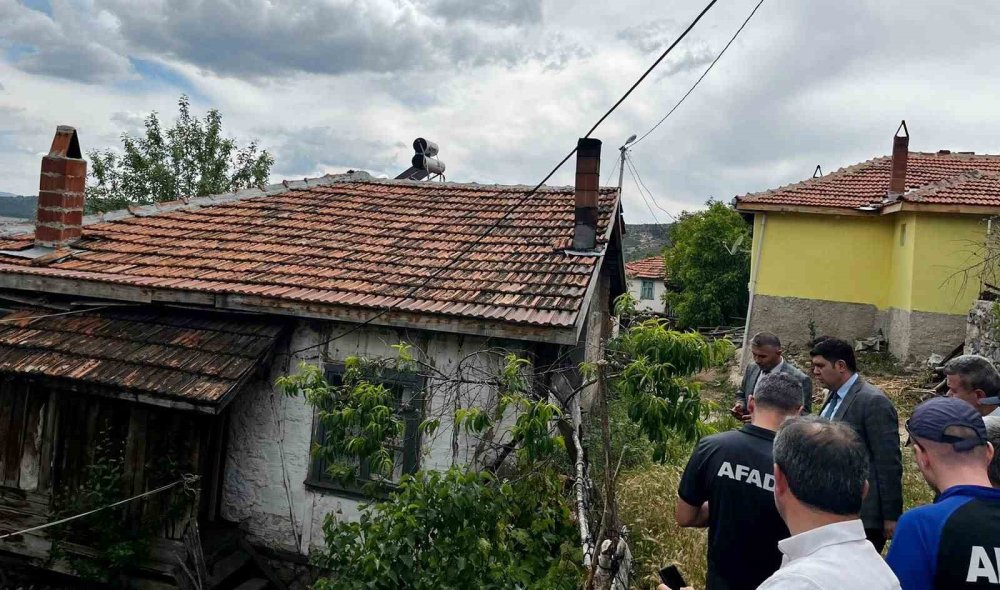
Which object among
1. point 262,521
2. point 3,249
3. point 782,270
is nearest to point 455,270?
point 262,521

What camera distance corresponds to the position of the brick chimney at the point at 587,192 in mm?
7805

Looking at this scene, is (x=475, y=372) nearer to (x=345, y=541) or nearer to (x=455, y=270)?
(x=455, y=270)

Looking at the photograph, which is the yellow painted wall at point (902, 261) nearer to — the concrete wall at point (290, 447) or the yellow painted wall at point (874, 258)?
the yellow painted wall at point (874, 258)

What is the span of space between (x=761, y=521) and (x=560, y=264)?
4721 millimetres

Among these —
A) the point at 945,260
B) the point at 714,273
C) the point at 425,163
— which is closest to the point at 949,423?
the point at 425,163

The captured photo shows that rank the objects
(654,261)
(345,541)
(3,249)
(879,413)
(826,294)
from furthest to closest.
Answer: (654,261)
(826,294)
(3,249)
(345,541)
(879,413)

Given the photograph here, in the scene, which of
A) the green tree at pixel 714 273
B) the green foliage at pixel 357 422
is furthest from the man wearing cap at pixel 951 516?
the green tree at pixel 714 273

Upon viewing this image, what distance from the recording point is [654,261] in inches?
1858

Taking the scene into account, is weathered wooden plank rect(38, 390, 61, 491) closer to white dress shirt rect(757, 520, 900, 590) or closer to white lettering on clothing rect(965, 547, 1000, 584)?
white dress shirt rect(757, 520, 900, 590)

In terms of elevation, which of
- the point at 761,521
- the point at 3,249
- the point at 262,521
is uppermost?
the point at 3,249

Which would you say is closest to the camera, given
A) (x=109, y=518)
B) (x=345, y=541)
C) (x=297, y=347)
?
(x=345, y=541)

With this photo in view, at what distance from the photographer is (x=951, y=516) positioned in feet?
7.55

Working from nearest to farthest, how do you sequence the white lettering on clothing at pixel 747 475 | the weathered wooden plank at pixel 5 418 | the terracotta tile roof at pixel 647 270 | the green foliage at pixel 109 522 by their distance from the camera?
the white lettering on clothing at pixel 747 475 < the green foliage at pixel 109 522 < the weathered wooden plank at pixel 5 418 < the terracotta tile roof at pixel 647 270

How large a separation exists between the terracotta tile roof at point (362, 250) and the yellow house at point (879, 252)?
700 centimetres
